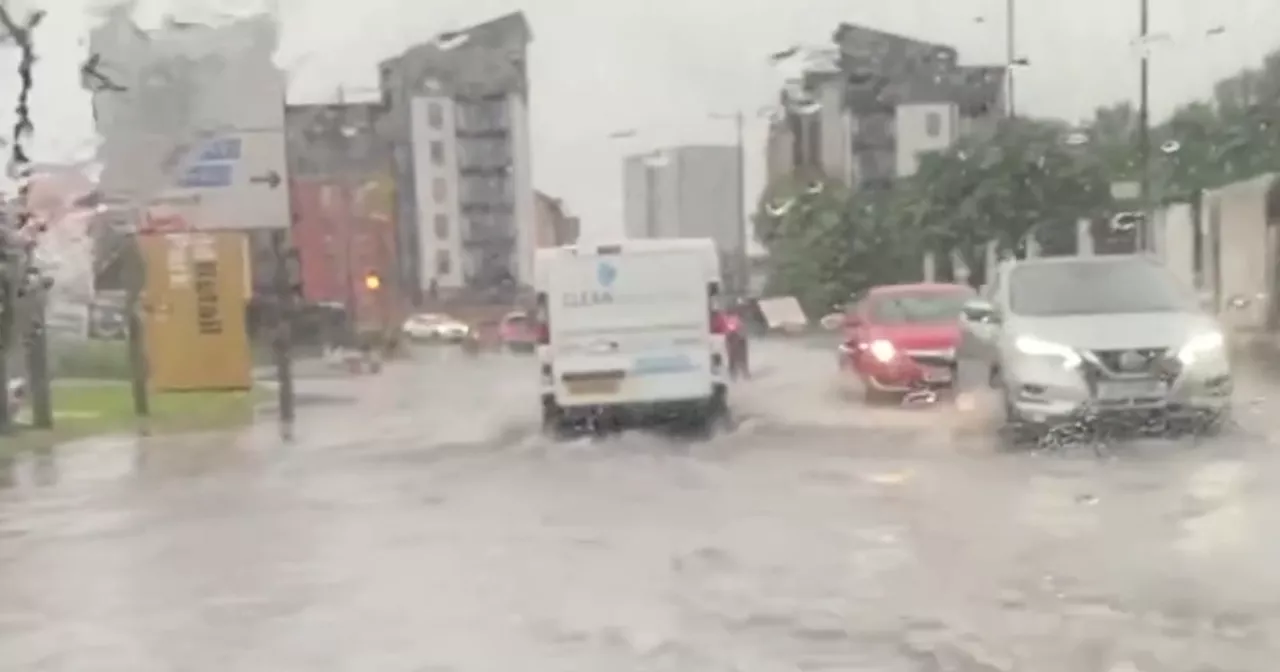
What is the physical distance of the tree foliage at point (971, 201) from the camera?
1372 centimetres

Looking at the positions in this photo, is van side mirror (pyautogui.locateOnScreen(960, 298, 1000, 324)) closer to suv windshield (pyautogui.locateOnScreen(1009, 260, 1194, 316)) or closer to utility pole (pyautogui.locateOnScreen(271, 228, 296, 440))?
suv windshield (pyautogui.locateOnScreen(1009, 260, 1194, 316))

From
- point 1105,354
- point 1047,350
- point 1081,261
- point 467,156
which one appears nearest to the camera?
point 1105,354

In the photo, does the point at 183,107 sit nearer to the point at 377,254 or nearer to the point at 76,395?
the point at 377,254

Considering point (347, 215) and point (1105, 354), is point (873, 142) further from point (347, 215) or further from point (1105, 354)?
point (1105, 354)

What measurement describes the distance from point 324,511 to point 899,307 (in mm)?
6482

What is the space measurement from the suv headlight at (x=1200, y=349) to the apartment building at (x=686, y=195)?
4015 mm

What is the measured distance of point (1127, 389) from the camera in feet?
31.0

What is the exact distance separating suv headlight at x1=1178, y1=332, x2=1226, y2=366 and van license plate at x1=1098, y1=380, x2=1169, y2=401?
0.65 feet

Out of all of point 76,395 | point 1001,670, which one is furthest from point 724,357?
point 1001,670

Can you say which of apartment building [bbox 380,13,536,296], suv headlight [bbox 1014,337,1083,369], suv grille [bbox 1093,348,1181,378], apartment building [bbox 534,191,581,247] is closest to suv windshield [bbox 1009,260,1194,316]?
suv headlight [bbox 1014,337,1083,369]

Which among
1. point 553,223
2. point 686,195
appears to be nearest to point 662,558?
point 553,223

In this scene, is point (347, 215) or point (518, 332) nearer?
point (518, 332)

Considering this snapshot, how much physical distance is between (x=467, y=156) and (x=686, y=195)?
5.77ft

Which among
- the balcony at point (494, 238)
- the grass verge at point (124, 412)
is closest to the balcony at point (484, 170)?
the balcony at point (494, 238)
